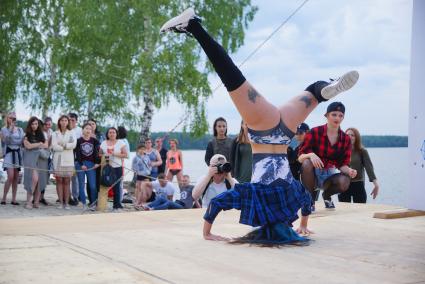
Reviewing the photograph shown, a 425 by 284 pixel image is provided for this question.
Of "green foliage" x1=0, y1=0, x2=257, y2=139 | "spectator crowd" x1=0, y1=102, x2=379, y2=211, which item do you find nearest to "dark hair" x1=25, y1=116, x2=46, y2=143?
"spectator crowd" x1=0, y1=102, x2=379, y2=211

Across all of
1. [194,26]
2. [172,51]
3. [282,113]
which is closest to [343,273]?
[282,113]

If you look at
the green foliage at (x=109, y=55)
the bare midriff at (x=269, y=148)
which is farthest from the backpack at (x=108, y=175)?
the green foliage at (x=109, y=55)

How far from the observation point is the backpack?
9078 millimetres

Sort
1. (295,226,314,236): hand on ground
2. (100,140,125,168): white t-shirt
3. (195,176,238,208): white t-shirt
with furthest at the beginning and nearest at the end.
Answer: (100,140,125,168): white t-shirt
(195,176,238,208): white t-shirt
(295,226,314,236): hand on ground

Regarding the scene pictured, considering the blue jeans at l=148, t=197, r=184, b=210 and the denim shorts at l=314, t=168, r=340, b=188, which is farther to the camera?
the blue jeans at l=148, t=197, r=184, b=210

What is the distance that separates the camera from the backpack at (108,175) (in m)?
9.08

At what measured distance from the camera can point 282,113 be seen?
411 centimetres

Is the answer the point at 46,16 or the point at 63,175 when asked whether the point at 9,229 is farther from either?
the point at 46,16

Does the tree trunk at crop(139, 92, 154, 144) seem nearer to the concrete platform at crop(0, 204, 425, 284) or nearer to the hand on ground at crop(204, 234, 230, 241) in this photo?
the concrete platform at crop(0, 204, 425, 284)

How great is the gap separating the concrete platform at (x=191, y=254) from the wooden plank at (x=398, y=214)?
0.12m

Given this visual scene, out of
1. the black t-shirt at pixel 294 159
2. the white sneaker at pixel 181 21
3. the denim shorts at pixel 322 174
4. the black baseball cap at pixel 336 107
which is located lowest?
the denim shorts at pixel 322 174

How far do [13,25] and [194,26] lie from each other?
683 inches

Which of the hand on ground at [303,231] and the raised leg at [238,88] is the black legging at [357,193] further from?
the raised leg at [238,88]

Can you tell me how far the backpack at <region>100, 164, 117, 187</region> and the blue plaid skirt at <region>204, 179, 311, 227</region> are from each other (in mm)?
5192
